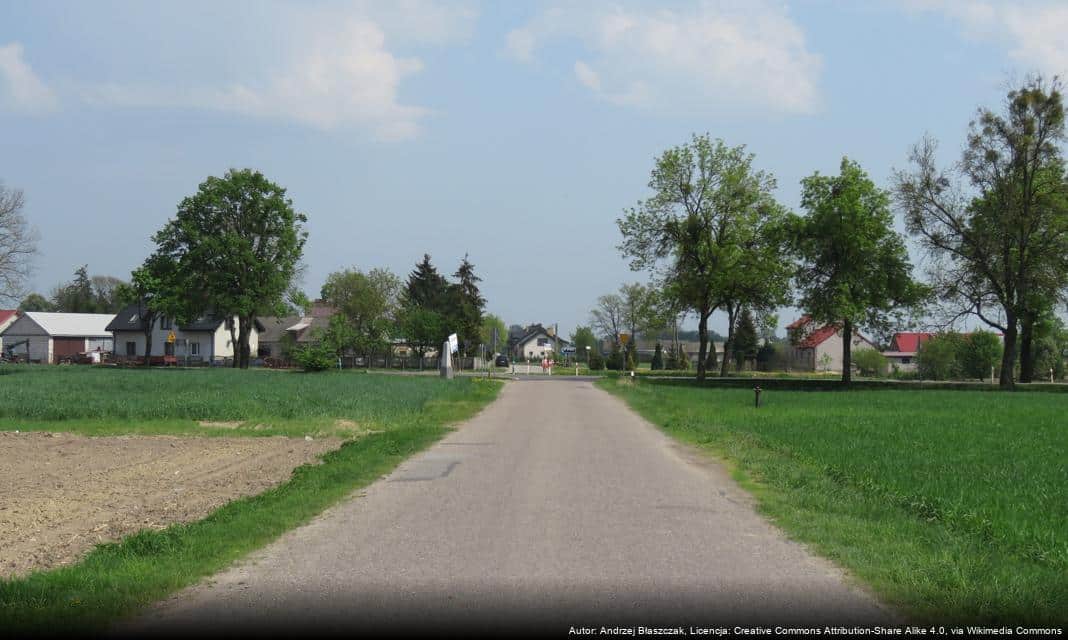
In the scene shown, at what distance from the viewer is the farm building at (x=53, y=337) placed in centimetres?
10062

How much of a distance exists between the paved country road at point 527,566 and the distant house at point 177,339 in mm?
81012

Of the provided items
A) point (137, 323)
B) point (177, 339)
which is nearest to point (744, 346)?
point (177, 339)

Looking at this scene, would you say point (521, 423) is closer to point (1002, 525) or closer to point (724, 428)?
point (724, 428)

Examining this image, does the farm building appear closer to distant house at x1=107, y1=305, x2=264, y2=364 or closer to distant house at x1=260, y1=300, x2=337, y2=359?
distant house at x1=107, y1=305, x2=264, y2=364

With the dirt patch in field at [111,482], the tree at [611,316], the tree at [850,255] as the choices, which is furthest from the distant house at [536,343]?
the dirt patch in field at [111,482]

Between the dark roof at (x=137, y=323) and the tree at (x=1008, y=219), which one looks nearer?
the tree at (x=1008, y=219)

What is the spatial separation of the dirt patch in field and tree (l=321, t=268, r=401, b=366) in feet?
221

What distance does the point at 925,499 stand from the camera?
10562 mm

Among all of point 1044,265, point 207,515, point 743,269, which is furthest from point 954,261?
point 207,515

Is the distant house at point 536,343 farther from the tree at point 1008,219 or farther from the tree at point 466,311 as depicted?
the tree at point 1008,219

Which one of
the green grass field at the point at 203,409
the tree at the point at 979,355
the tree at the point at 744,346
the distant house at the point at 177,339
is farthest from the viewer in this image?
the tree at the point at 744,346

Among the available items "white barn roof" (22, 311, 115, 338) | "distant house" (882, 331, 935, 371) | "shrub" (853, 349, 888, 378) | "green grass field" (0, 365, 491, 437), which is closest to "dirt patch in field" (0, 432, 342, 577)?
"green grass field" (0, 365, 491, 437)

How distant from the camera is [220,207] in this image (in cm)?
6562

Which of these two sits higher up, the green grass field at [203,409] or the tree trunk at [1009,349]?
the tree trunk at [1009,349]
